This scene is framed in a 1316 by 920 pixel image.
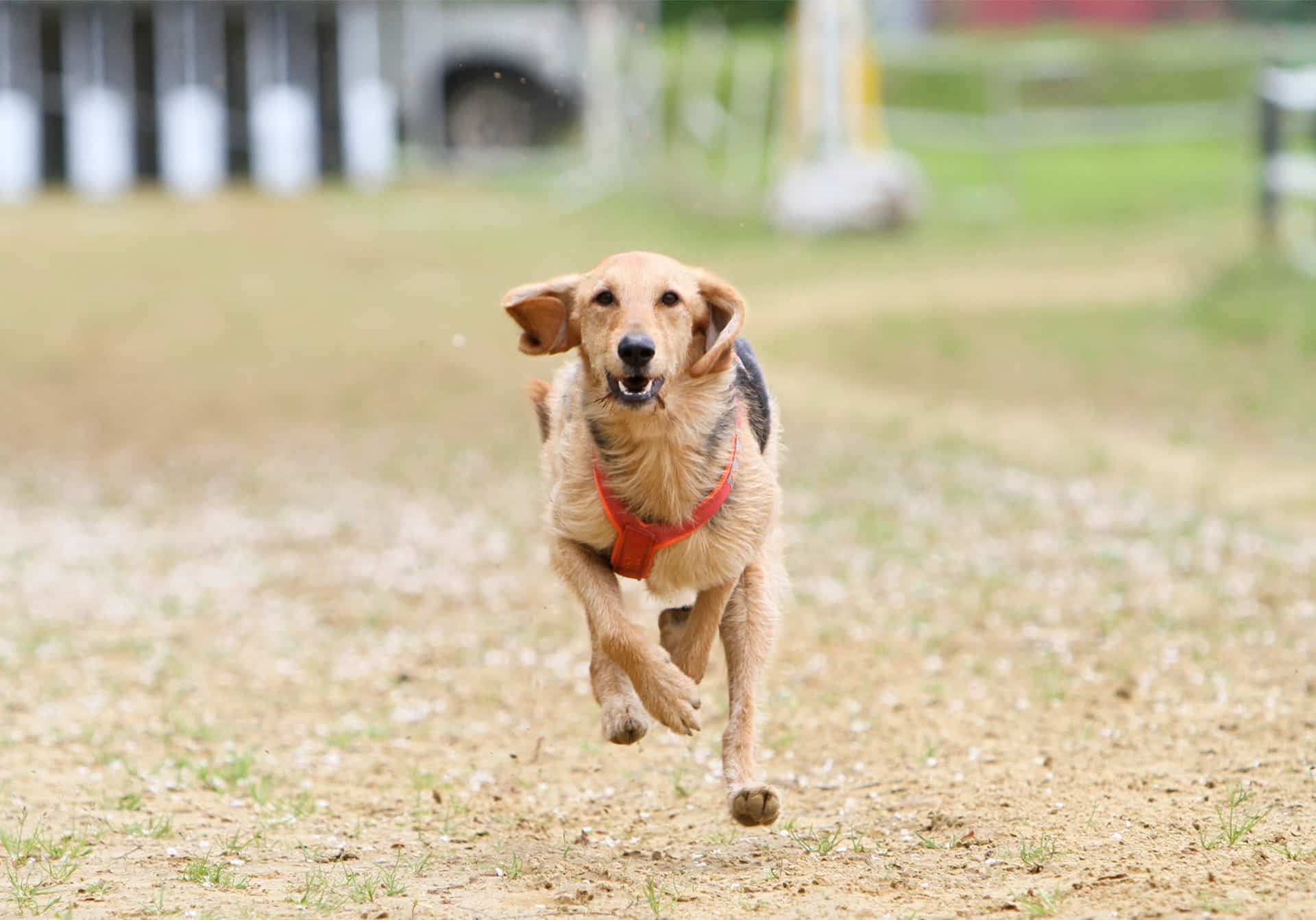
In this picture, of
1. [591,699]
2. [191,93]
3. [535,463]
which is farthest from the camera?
[191,93]

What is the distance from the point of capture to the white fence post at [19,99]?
25641mm

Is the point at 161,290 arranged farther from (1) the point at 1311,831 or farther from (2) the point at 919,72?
(2) the point at 919,72

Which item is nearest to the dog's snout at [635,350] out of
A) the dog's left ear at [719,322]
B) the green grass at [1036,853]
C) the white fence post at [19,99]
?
the dog's left ear at [719,322]

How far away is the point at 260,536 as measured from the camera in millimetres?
10219

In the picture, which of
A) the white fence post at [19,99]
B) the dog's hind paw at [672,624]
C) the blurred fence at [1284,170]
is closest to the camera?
the dog's hind paw at [672,624]

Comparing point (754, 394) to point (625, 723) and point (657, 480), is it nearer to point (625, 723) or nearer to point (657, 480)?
point (657, 480)

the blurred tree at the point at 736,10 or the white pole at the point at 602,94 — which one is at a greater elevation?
the blurred tree at the point at 736,10

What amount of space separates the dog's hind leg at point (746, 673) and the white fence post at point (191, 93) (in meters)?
21.9

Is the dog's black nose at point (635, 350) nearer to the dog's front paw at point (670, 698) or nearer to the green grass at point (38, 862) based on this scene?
the dog's front paw at point (670, 698)

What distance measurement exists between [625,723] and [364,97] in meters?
22.9

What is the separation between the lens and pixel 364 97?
87.3 feet

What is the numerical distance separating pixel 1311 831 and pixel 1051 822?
734 mm

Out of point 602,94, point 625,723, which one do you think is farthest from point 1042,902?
point 602,94

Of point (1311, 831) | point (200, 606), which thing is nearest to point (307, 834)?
point (1311, 831)
